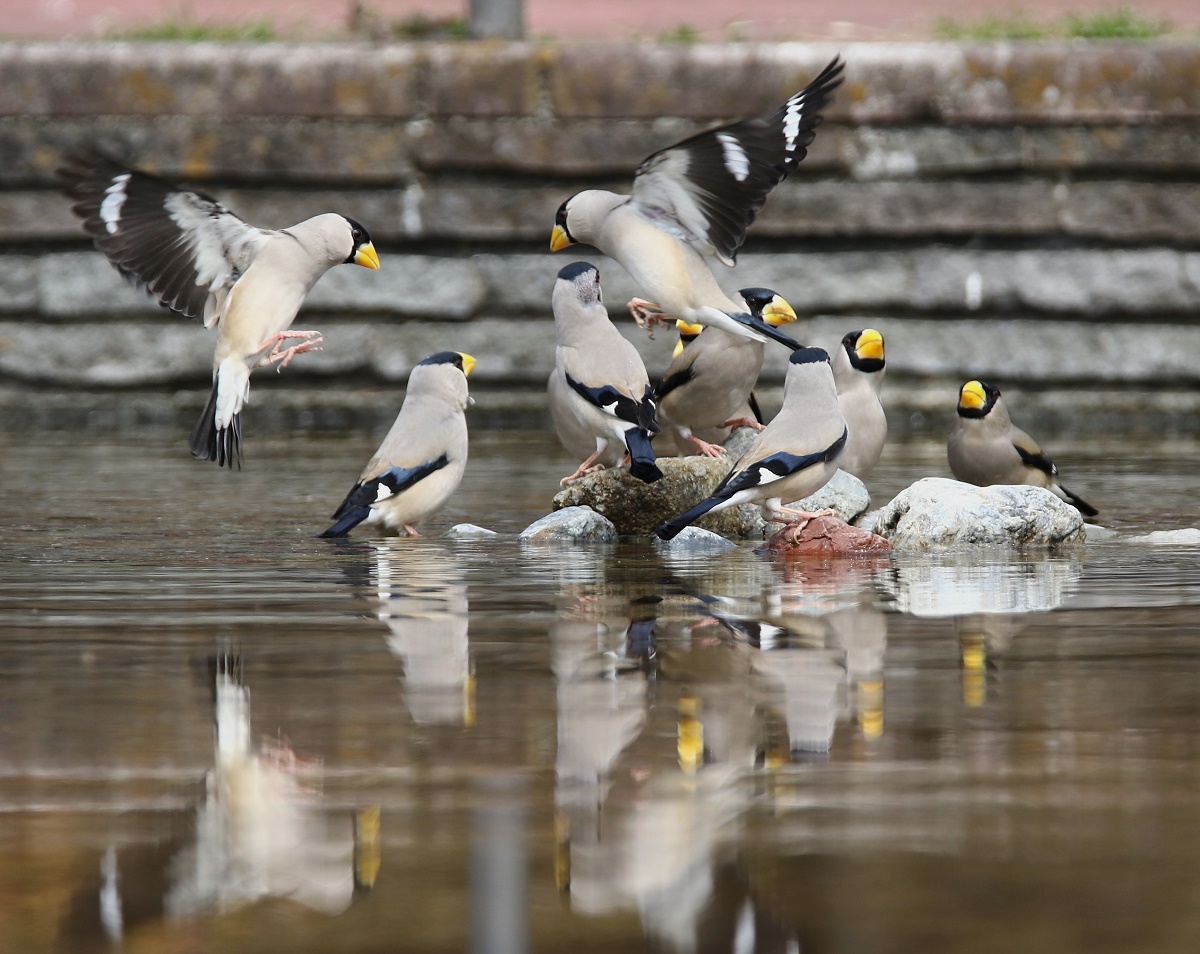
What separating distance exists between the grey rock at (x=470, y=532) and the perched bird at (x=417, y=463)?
13 centimetres

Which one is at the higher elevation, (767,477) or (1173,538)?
(767,477)

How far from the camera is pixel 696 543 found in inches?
252

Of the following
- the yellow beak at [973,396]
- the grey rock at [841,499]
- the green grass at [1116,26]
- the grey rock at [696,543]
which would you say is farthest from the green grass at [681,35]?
the grey rock at [696,543]

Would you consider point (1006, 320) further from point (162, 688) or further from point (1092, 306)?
point (162, 688)

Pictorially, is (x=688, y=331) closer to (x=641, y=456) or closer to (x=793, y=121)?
(x=793, y=121)

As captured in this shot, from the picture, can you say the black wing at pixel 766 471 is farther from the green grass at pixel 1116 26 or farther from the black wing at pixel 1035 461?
the green grass at pixel 1116 26

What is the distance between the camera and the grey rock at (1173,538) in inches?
234

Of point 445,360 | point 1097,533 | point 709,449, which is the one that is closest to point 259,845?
point 1097,533

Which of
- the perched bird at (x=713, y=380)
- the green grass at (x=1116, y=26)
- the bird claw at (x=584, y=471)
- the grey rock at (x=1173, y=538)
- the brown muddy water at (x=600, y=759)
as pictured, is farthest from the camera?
the green grass at (x=1116, y=26)

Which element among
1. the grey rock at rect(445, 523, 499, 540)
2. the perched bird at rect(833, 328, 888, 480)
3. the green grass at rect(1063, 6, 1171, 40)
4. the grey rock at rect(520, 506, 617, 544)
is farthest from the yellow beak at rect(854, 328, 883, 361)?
the green grass at rect(1063, 6, 1171, 40)

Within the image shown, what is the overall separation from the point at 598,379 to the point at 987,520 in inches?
59.6

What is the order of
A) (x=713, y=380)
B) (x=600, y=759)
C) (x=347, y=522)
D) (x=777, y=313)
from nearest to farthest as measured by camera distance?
1. (x=600, y=759)
2. (x=347, y=522)
3. (x=713, y=380)
4. (x=777, y=313)

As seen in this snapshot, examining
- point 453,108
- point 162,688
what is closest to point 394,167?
point 453,108

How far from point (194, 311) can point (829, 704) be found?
4.78 metres
